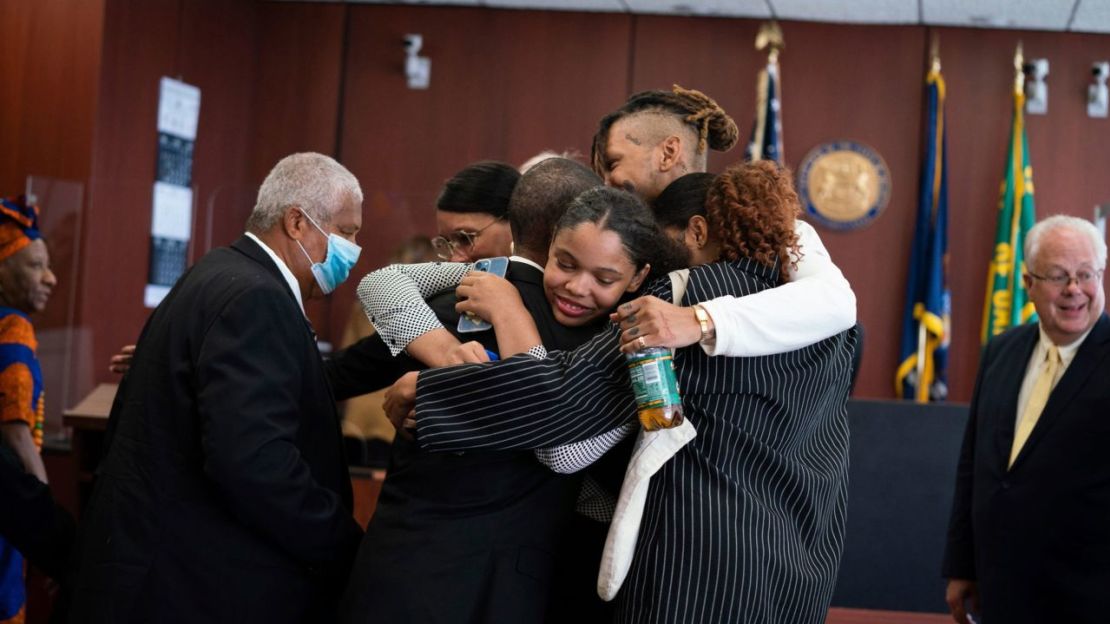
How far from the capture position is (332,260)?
7.52ft

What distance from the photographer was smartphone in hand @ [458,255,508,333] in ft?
6.45

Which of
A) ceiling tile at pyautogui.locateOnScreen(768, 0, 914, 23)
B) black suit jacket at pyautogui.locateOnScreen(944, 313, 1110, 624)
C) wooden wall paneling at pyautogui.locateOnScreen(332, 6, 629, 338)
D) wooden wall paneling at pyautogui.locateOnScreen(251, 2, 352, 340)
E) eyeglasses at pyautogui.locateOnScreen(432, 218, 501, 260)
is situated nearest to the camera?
eyeglasses at pyautogui.locateOnScreen(432, 218, 501, 260)

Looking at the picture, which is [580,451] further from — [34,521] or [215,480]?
[34,521]

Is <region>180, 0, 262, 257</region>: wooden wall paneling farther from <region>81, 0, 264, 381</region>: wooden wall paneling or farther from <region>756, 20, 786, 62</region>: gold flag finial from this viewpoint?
<region>756, 20, 786, 62</region>: gold flag finial

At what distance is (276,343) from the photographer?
6.73 ft

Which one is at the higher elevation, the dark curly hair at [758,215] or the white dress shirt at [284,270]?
the dark curly hair at [758,215]

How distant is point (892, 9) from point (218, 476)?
5.74 metres

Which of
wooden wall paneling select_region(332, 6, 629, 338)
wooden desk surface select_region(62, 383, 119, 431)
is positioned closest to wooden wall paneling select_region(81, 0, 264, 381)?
wooden wall paneling select_region(332, 6, 629, 338)

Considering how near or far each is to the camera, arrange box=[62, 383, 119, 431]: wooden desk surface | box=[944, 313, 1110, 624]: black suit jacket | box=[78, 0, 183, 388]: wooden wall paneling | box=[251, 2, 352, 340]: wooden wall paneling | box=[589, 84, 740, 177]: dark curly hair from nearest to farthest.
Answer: box=[589, 84, 740, 177]: dark curly hair, box=[944, 313, 1110, 624]: black suit jacket, box=[62, 383, 119, 431]: wooden desk surface, box=[78, 0, 183, 388]: wooden wall paneling, box=[251, 2, 352, 340]: wooden wall paneling

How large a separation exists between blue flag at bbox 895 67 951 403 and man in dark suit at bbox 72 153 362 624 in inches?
202

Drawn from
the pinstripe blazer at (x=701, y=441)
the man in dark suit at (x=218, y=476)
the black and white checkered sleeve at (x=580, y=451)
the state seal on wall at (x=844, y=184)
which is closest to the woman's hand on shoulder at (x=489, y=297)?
the pinstripe blazer at (x=701, y=441)

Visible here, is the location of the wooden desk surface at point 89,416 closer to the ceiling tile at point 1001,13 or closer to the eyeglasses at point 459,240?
the eyeglasses at point 459,240

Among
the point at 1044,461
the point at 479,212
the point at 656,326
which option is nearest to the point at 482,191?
the point at 479,212

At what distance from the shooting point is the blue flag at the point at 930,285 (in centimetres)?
665
